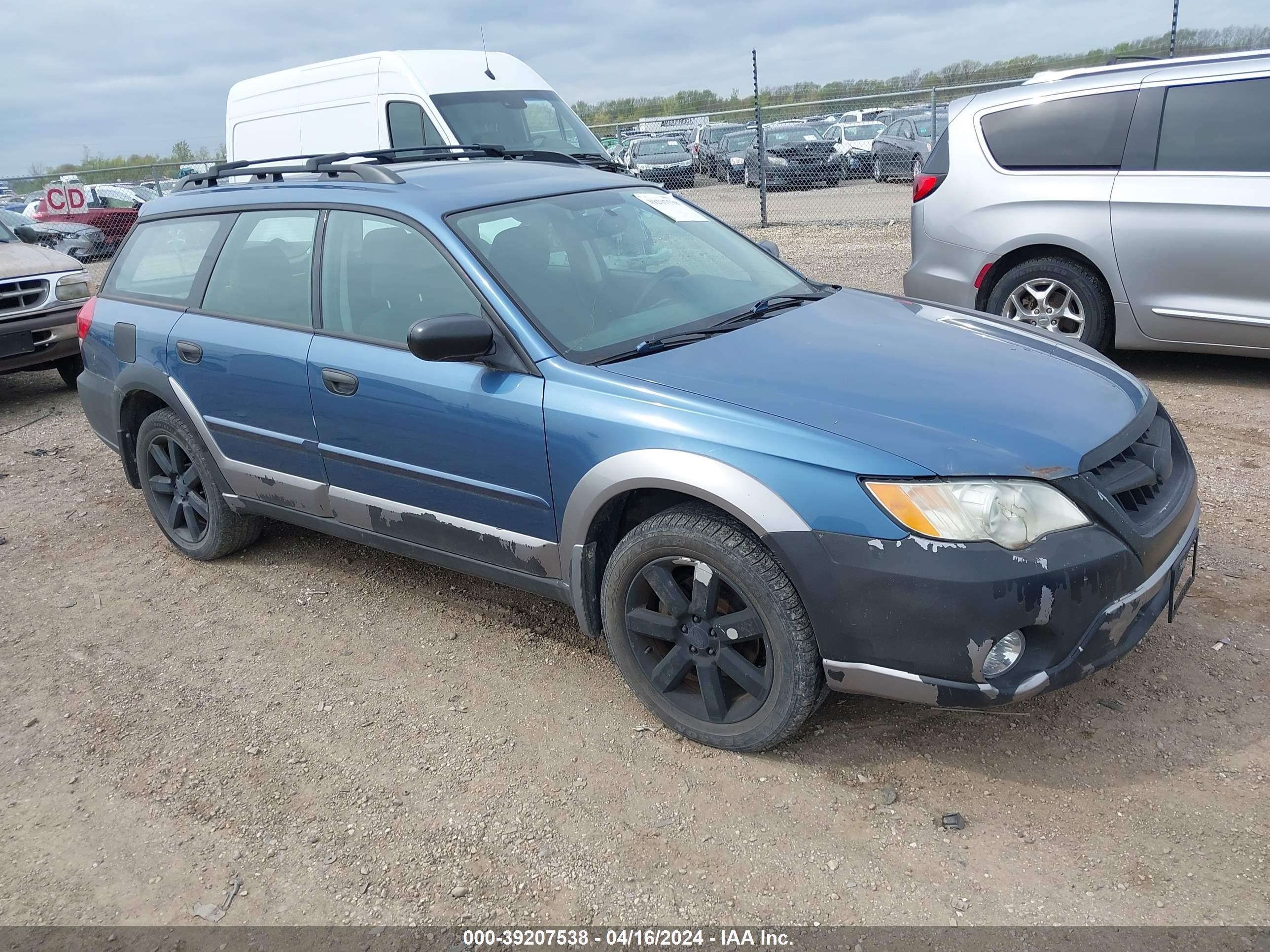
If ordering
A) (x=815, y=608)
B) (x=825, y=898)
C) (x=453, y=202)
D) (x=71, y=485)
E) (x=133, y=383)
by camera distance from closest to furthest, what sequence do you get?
(x=825, y=898)
(x=815, y=608)
(x=453, y=202)
(x=133, y=383)
(x=71, y=485)

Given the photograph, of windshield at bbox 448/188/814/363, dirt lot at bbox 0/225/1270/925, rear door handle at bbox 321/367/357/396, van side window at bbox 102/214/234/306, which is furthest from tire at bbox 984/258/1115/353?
van side window at bbox 102/214/234/306

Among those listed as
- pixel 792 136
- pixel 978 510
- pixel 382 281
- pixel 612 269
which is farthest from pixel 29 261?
pixel 792 136

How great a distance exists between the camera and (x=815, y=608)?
2602 mm

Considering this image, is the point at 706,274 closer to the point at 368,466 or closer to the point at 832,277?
the point at 368,466

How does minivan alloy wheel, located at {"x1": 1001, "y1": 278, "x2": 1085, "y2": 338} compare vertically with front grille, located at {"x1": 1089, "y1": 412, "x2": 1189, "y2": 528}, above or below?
below

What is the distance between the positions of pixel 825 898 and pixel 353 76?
8883mm

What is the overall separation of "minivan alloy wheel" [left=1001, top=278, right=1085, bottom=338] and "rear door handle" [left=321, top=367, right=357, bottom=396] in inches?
169

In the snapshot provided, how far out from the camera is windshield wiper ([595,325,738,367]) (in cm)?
311

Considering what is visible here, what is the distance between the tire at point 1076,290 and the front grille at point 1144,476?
301 cm

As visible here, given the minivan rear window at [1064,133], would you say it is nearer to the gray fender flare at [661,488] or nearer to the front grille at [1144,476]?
the front grille at [1144,476]

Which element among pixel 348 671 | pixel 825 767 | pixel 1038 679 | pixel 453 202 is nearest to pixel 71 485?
pixel 348 671

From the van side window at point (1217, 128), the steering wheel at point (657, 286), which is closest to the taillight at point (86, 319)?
the steering wheel at point (657, 286)

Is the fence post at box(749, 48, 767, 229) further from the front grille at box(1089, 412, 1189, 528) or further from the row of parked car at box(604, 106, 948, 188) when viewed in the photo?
the front grille at box(1089, 412, 1189, 528)

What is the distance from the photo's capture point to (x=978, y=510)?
247 centimetres
